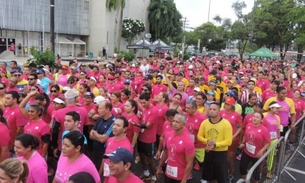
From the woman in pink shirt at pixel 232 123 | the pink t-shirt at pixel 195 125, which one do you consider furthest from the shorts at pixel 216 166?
the woman in pink shirt at pixel 232 123

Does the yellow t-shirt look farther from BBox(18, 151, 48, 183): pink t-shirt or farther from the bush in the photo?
the bush

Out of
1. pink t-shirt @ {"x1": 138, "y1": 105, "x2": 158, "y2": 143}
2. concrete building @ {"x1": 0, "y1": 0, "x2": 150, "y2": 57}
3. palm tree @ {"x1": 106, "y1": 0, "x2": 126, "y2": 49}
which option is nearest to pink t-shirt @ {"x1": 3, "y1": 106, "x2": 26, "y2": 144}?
pink t-shirt @ {"x1": 138, "y1": 105, "x2": 158, "y2": 143}

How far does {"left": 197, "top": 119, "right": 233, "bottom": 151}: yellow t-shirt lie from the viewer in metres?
4.83

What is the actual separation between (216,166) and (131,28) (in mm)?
40759

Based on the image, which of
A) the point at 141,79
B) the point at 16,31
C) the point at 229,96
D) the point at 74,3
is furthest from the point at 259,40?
the point at 229,96

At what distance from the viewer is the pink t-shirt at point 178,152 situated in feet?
13.9

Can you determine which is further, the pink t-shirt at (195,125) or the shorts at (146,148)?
the shorts at (146,148)

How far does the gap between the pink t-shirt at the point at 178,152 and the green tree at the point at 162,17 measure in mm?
45812

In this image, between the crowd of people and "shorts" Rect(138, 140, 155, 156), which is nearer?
the crowd of people

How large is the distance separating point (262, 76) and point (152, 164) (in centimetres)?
723

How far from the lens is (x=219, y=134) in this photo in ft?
16.0

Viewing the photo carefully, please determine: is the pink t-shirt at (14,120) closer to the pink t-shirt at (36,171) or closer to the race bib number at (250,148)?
the pink t-shirt at (36,171)

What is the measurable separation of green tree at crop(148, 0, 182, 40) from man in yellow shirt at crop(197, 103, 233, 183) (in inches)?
1777

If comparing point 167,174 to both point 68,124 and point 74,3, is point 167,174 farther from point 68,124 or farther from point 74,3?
point 74,3
